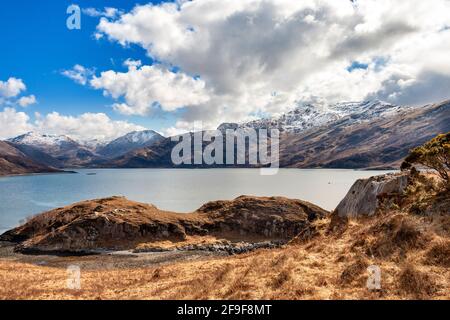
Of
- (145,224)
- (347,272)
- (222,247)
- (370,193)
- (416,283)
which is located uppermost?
(370,193)

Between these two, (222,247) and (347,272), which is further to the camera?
(222,247)

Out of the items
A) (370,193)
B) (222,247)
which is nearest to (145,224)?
(222,247)

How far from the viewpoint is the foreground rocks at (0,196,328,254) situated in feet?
214

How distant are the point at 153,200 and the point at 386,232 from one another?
403 feet

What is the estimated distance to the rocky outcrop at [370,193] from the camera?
27.1 metres

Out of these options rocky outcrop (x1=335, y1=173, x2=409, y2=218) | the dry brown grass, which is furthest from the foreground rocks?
the dry brown grass

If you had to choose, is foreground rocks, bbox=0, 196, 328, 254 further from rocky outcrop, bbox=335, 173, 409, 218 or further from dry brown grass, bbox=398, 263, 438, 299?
dry brown grass, bbox=398, 263, 438, 299

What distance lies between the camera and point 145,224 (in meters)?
70.8

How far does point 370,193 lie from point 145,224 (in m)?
52.5

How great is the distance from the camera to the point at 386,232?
1980cm

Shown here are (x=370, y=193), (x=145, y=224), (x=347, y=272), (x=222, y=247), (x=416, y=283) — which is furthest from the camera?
(x=145, y=224)

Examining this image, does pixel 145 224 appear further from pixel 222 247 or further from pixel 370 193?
pixel 370 193
